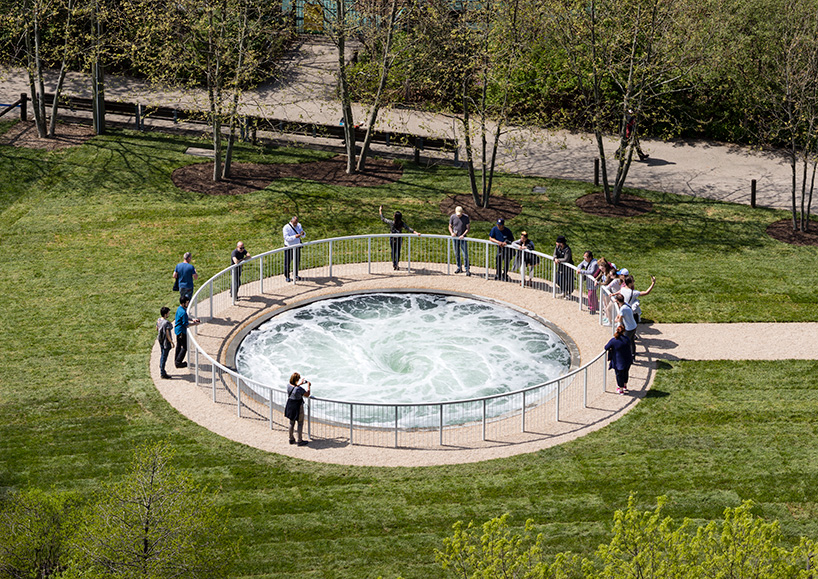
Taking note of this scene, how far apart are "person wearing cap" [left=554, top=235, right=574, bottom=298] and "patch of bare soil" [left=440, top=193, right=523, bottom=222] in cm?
540

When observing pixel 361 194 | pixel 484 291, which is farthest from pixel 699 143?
pixel 484 291

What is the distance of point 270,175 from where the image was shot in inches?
1329

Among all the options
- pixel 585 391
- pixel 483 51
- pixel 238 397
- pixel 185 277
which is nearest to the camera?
pixel 238 397

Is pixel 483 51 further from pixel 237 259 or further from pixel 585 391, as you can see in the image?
pixel 585 391

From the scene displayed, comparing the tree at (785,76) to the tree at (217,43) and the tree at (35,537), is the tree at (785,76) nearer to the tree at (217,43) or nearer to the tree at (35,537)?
the tree at (217,43)

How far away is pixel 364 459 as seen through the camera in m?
18.8

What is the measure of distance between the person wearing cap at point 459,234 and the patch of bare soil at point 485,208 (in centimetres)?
364

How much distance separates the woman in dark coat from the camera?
68.0ft

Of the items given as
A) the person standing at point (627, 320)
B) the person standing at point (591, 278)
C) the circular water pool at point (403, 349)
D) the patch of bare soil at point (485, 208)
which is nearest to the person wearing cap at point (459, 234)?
the circular water pool at point (403, 349)

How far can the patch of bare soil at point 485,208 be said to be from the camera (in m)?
31.3

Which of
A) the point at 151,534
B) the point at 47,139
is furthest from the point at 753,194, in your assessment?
the point at 151,534

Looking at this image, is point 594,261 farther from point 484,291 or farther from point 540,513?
point 540,513

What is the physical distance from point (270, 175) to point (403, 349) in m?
12.3

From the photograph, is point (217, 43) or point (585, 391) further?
point (217, 43)
